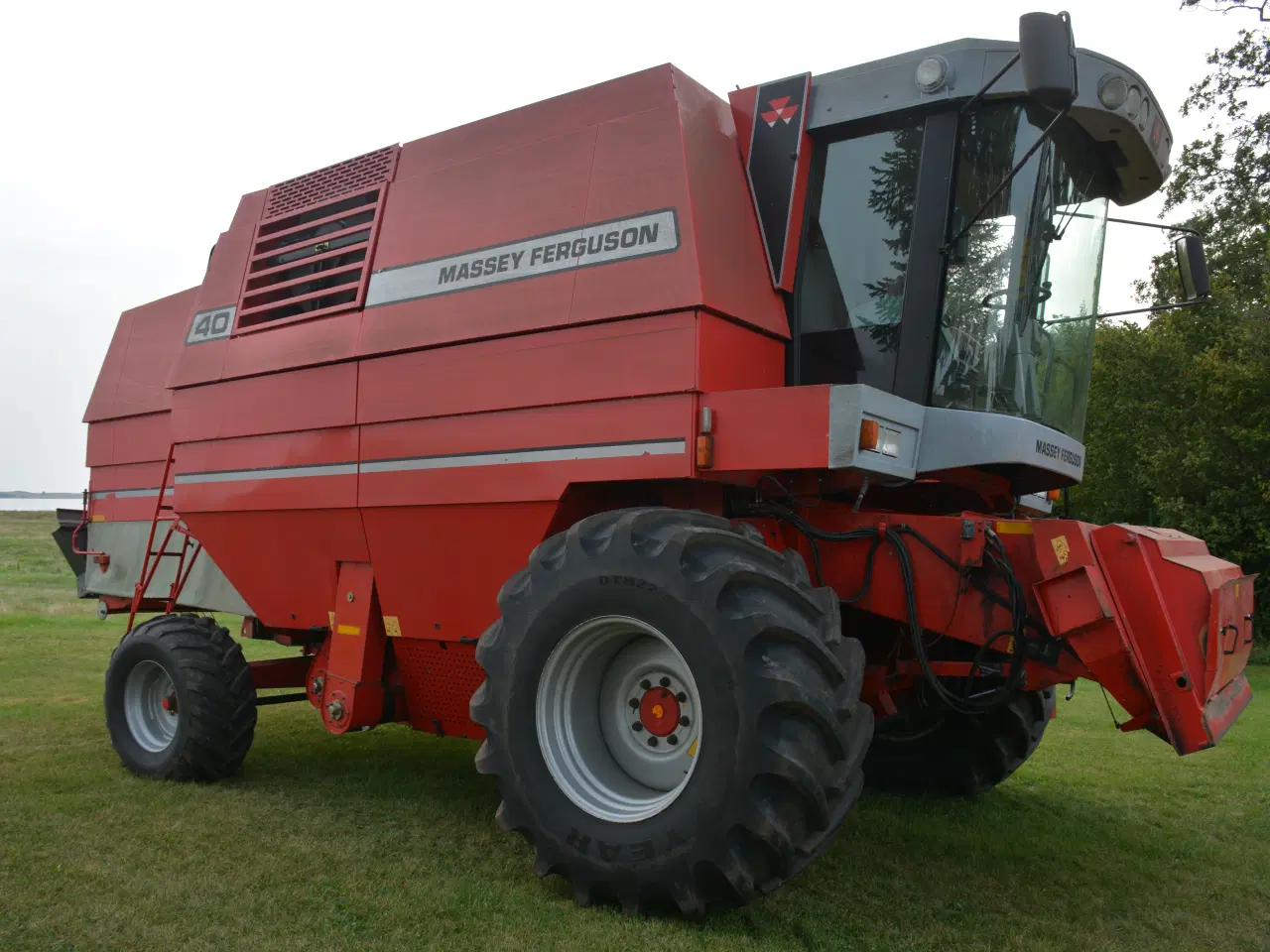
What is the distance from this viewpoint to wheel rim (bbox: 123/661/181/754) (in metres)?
6.13

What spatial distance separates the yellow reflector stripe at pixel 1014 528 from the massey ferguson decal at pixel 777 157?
143 cm

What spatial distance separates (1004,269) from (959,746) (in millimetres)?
2788

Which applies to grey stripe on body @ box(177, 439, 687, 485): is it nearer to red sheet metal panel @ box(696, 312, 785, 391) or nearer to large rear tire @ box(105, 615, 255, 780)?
red sheet metal panel @ box(696, 312, 785, 391)

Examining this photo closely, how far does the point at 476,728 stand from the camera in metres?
5.12

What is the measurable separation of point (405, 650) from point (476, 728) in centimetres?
58

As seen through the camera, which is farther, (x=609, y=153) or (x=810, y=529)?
(x=609, y=153)

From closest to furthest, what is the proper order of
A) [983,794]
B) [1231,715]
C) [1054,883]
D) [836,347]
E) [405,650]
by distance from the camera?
[1231,715] < [1054,883] < [836,347] < [405,650] < [983,794]

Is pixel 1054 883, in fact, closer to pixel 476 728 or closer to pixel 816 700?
pixel 816 700

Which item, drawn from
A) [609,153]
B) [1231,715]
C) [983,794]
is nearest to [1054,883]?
[1231,715]

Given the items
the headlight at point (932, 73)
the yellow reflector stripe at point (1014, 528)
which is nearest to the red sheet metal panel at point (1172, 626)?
the yellow reflector stripe at point (1014, 528)

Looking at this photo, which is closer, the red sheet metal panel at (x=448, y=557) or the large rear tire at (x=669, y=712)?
the large rear tire at (x=669, y=712)

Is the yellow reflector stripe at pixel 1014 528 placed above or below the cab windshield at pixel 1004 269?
below

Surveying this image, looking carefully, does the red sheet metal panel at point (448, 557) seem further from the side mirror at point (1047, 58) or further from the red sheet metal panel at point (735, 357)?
the side mirror at point (1047, 58)

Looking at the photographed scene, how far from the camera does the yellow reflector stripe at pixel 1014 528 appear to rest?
3979mm
